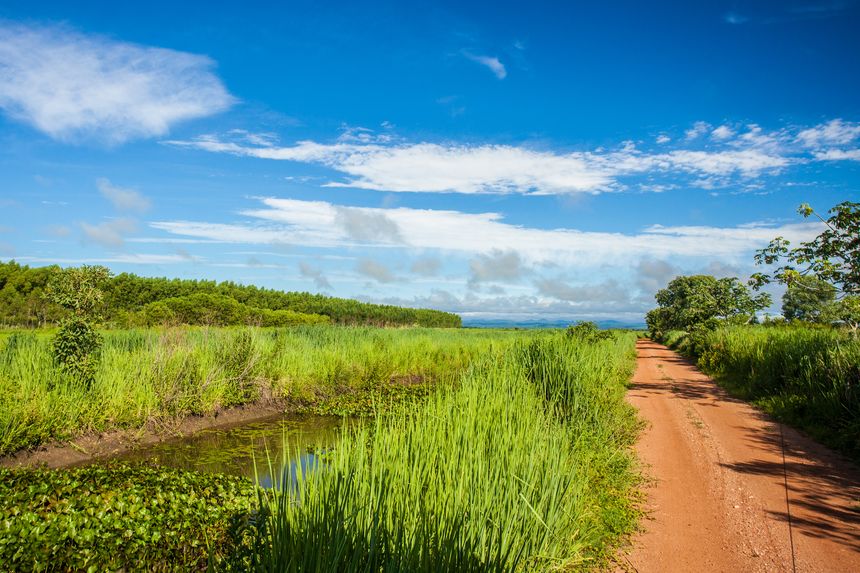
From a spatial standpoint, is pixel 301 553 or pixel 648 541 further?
pixel 648 541

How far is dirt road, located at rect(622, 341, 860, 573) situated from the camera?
4379 millimetres

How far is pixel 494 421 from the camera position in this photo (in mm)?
4984

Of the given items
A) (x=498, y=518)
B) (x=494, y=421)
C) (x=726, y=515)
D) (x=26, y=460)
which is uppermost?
(x=494, y=421)

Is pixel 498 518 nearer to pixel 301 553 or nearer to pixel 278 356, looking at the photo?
pixel 301 553

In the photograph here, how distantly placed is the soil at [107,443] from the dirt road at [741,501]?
342 inches

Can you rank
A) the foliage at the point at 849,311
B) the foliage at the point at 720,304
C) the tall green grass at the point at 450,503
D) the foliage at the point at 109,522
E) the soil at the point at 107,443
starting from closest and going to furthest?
the tall green grass at the point at 450,503 → the foliage at the point at 109,522 → the soil at the point at 107,443 → the foliage at the point at 849,311 → the foliage at the point at 720,304

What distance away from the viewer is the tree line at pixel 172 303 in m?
28.5

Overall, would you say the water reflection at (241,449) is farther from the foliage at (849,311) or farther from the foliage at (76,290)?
the foliage at (849,311)

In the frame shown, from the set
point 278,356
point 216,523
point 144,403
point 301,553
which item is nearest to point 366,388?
point 278,356

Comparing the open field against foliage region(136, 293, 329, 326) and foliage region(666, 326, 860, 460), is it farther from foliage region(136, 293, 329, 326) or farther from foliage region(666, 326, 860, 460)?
foliage region(136, 293, 329, 326)

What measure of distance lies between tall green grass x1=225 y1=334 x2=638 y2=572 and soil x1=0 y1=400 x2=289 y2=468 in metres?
6.22

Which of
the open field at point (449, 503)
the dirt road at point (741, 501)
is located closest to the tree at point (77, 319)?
the open field at point (449, 503)

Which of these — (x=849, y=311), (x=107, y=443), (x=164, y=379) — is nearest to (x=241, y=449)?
(x=107, y=443)

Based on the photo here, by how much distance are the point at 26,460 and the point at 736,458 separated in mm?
11195
